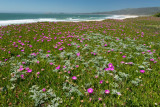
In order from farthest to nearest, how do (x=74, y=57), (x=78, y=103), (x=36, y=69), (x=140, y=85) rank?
(x=74, y=57) → (x=36, y=69) → (x=140, y=85) → (x=78, y=103)

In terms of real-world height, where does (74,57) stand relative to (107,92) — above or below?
above

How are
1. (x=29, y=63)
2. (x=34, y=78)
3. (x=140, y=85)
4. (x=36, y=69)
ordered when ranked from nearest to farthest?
(x=140, y=85) < (x=34, y=78) < (x=36, y=69) < (x=29, y=63)

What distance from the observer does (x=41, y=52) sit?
524 centimetres

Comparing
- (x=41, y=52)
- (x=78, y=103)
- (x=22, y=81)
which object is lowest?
(x=78, y=103)

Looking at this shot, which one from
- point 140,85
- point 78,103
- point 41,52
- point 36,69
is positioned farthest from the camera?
point 41,52

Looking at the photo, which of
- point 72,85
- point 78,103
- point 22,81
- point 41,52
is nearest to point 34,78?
point 22,81

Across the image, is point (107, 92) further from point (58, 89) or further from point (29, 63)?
point (29, 63)

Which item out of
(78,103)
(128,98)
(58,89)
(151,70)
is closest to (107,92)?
(128,98)

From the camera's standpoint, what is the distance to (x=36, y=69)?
3779 millimetres

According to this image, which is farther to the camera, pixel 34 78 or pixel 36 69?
pixel 36 69

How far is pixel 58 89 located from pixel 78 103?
705 millimetres

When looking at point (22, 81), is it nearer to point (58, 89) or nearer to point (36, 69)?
point (36, 69)

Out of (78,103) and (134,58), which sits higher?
(134,58)

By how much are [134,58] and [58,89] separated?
11.9 ft
